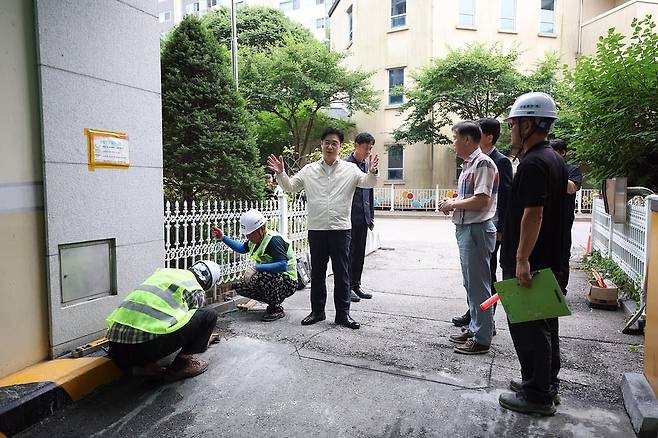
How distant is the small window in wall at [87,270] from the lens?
137 inches

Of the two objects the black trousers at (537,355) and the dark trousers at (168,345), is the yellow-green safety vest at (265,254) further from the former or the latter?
the black trousers at (537,355)

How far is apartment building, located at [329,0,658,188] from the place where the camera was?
21.1 metres

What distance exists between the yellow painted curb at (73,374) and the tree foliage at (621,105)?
20.0ft

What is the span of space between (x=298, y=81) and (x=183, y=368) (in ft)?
53.7

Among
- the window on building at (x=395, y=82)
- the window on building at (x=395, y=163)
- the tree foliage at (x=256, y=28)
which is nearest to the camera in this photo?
the window on building at (x=395, y=82)

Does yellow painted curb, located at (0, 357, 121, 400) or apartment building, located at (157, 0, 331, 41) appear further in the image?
apartment building, located at (157, 0, 331, 41)

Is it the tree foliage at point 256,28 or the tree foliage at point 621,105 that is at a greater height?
the tree foliage at point 256,28

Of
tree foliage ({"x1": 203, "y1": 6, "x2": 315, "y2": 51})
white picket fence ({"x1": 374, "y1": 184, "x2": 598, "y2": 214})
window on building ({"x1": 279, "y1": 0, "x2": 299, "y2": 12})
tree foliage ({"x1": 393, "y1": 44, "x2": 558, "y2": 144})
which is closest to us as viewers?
tree foliage ({"x1": 393, "y1": 44, "x2": 558, "y2": 144})

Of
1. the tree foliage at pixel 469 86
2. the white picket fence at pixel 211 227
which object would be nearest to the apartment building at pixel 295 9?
the tree foliage at pixel 469 86

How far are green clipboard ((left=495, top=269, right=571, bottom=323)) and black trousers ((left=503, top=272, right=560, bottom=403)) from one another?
0.12 metres

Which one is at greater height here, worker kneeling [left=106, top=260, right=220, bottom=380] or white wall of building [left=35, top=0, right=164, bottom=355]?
white wall of building [left=35, top=0, right=164, bottom=355]

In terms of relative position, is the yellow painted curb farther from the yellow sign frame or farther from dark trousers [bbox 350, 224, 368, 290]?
dark trousers [bbox 350, 224, 368, 290]

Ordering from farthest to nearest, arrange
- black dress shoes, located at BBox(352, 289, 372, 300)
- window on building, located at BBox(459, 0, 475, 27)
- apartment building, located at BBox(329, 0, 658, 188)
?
1. window on building, located at BBox(459, 0, 475, 27)
2. apartment building, located at BBox(329, 0, 658, 188)
3. black dress shoes, located at BBox(352, 289, 372, 300)

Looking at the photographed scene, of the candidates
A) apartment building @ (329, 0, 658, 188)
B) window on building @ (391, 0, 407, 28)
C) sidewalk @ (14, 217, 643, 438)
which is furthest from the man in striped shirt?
window on building @ (391, 0, 407, 28)
